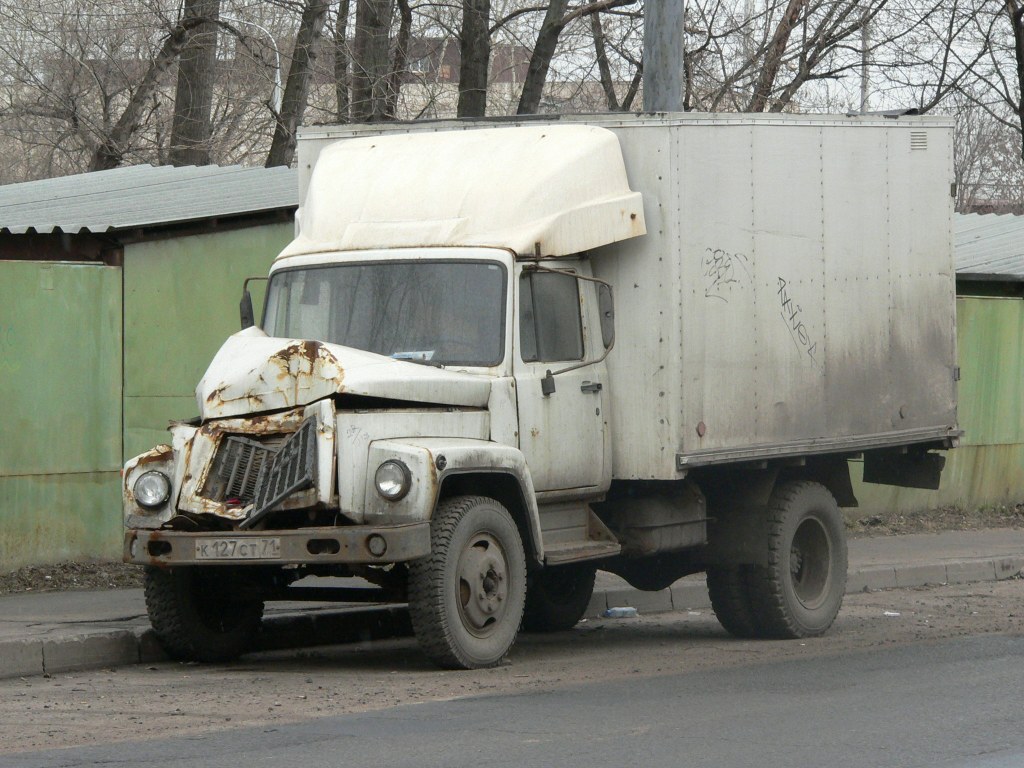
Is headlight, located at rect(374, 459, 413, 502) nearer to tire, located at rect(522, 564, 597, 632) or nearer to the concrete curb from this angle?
the concrete curb

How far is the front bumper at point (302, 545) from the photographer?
8383 mm

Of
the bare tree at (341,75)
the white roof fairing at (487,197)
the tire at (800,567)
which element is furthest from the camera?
the bare tree at (341,75)

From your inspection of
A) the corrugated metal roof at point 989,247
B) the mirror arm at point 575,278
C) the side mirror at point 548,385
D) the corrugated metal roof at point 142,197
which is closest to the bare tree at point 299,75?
the corrugated metal roof at point 142,197

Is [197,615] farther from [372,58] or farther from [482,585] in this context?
[372,58]

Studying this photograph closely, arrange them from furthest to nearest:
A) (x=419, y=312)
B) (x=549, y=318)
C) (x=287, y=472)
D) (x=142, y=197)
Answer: (x=142, y=197), (x=549, y=318), (x=419, y=312), (x=287, y=472)

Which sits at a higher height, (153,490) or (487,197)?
(487,197)

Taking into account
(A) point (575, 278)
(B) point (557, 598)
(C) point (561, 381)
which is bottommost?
(B) point (557, 598)

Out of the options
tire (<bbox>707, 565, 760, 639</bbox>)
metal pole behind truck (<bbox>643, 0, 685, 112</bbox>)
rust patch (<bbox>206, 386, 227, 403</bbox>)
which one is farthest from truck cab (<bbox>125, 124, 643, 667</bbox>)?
metal pole behind truck (<bbox>643, 0, 685, 112</bbox>)

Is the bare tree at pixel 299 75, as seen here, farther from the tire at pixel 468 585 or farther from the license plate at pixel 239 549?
the license plate at pixel 239 549

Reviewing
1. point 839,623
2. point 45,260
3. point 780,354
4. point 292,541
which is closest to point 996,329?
point 839,623

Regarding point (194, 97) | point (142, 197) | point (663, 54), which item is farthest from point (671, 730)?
point (194, 97)

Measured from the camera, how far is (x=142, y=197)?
16297 mm

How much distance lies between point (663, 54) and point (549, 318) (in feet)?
17.7

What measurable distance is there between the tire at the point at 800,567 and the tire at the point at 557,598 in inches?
49.1
